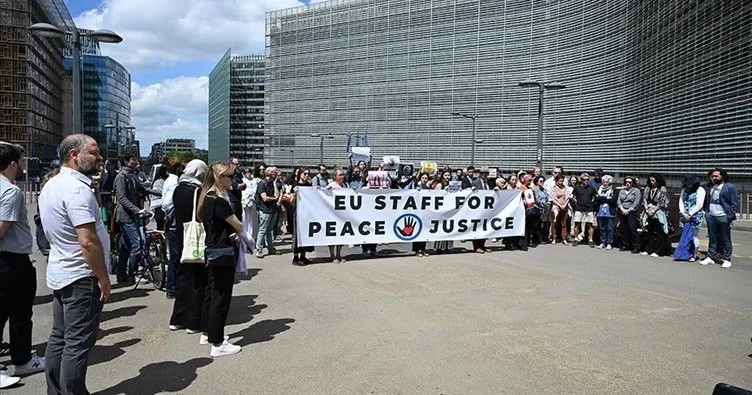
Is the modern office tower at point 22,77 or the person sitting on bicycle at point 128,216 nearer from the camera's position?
the person sitting on bicycle at point 128,216

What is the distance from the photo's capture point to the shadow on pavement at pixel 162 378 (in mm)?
4500

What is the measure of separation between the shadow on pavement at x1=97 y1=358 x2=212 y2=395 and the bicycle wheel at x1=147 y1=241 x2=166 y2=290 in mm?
3415

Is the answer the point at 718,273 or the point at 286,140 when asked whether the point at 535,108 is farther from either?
the point at 718,273

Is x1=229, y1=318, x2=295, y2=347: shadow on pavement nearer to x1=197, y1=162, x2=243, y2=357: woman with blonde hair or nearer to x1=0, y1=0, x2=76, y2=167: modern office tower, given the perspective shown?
x1=197, y1=162, x2=243, y2=357: woman with blonde hair

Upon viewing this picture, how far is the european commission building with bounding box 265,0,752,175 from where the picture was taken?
33.9 m

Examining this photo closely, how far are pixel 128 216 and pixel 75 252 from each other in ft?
15.7

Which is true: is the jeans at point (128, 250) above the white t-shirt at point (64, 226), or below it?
below

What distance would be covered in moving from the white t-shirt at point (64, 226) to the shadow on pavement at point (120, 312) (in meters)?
3.18

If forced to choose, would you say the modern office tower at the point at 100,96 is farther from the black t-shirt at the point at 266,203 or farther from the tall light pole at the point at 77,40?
the black t-shirt at the point at 266,203

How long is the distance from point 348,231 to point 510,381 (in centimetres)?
651

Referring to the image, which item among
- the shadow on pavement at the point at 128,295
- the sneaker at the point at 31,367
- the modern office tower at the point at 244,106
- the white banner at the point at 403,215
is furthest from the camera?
the modern office tower at the point at 244,106

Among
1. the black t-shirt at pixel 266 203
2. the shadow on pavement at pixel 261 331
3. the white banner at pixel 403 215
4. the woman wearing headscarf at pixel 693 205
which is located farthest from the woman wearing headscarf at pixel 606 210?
the shadow on pavement at pixel 261 331

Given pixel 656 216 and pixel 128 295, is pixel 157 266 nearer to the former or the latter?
pixel 128 295

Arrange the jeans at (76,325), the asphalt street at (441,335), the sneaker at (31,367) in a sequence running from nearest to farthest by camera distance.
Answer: the jeans at (76,325)
the asphalt street at (441,335)
the sneaker at (31,367)
